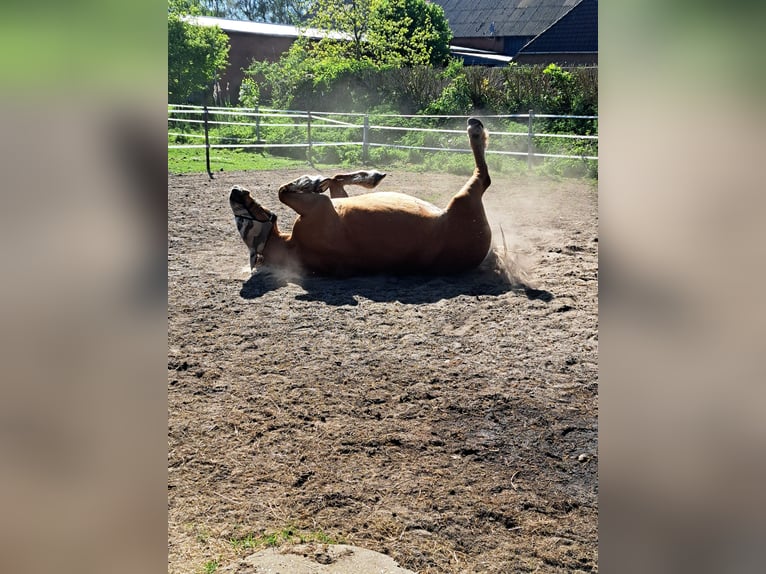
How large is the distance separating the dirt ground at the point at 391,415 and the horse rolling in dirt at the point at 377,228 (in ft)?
0.52

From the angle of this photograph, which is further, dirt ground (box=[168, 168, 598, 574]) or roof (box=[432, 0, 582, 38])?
roof (box=[432, 0, 582, 38])

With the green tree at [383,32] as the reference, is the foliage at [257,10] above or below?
above

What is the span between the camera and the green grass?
2594 mm

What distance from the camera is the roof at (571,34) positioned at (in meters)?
27.7

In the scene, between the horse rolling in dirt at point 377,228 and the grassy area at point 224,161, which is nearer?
the horse rolling in dirt at point 377,228

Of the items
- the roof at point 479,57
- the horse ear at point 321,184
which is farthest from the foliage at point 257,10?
the horse ear at point 321,184

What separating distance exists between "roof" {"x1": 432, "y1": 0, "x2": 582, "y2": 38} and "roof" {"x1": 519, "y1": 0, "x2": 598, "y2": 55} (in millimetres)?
10265

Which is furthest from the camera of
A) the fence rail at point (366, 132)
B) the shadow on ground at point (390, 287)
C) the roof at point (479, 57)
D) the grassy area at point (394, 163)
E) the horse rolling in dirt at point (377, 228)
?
the roof at point (479, 57)

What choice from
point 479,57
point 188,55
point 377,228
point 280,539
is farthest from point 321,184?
point 479,57

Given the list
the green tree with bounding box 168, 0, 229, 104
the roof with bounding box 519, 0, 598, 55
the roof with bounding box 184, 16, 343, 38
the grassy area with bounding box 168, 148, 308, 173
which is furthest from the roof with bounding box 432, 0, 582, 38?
the grassy area with bounding box 168, 148, 308, 173

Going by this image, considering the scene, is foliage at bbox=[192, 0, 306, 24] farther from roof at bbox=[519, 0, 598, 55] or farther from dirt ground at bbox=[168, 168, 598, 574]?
dirt ground at bbox=[168, 168, 598, 574]

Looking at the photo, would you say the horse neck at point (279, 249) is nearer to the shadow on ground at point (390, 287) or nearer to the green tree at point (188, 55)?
the shadow on ground at point (390, 287)
